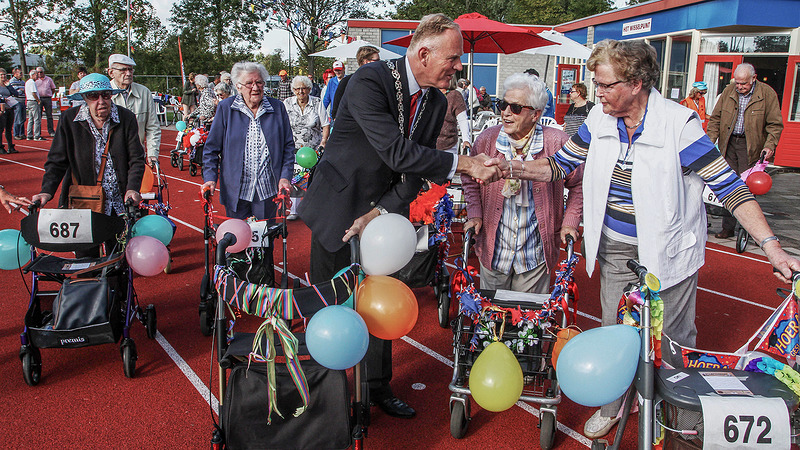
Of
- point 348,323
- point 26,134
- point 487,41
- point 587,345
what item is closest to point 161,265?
point 348,323

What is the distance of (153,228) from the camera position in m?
5.12

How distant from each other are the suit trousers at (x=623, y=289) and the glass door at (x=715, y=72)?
600 inches

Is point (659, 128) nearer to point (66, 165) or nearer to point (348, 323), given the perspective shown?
point (348, 323)

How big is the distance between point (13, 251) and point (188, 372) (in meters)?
1.57

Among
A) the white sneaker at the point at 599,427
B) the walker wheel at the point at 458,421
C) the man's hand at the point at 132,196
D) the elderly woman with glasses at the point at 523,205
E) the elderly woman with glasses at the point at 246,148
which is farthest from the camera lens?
the elderly woman with glasses at the point at 246,148

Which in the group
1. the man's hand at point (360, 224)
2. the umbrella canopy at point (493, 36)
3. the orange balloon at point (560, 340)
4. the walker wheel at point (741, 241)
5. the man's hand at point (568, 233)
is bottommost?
the walker wheel at point (741, 241)

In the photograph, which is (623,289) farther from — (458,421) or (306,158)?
(306,158)

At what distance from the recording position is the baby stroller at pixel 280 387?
262 cm

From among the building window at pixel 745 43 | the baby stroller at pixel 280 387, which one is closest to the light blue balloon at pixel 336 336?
the baby stroller at pixel 280 387

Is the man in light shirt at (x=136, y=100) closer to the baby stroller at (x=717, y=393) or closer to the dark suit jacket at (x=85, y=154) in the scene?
the dark suit jacket at (x=85, y=154)

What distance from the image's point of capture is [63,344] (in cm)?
403

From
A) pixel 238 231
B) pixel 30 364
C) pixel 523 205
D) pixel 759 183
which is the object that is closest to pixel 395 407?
pixel 523 205

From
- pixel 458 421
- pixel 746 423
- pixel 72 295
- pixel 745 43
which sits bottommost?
pixel 458 421

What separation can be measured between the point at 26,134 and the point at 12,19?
24.8 m
